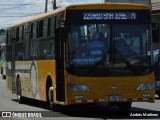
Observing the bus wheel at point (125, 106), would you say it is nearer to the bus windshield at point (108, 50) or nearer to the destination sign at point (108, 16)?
the bus windshield at point (108, 50)

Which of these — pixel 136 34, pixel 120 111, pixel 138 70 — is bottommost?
pixel 120 111

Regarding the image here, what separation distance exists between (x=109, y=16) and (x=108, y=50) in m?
1.00

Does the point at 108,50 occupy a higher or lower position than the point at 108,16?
lower

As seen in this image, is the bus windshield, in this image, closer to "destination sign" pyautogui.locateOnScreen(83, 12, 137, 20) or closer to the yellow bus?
the yellow bus

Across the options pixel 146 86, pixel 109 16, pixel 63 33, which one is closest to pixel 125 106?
pixel 146 86

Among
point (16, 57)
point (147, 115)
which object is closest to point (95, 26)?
point (147, 115)

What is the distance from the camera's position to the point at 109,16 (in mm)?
16281

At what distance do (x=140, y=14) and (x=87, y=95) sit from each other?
284 centimetres

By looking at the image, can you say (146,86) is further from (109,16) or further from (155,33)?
(109,16)

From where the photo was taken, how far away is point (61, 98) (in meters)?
16.5

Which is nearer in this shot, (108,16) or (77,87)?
(77,87)

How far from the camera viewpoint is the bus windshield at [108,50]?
15.9 metres

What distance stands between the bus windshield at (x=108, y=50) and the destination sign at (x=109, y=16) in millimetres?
214

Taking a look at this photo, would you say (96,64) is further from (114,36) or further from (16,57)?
(16,57)
